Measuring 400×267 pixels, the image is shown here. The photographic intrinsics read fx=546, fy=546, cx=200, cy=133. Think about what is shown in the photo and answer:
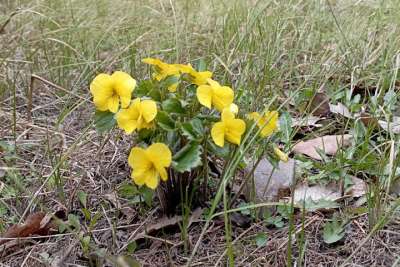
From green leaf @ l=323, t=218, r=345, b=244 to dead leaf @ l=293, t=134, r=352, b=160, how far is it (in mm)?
312

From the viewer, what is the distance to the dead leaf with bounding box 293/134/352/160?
1.48 meters

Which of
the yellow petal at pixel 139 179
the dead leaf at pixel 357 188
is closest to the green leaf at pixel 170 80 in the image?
the yellow petal at pixel 139 179

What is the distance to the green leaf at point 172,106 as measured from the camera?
109cm

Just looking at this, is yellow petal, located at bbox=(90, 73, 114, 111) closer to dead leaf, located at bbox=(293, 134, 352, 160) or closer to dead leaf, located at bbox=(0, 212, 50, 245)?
dead leaf, located at bbox=(0, 212, 50, 245)

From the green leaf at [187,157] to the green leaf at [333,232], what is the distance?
0.34 m

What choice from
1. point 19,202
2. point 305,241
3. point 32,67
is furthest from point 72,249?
point 32,67

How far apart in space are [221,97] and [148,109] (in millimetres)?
153

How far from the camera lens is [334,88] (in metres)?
1.86

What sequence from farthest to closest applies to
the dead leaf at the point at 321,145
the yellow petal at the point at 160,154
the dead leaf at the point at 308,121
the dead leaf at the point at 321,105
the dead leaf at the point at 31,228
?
the dead leaf at the point at 321,105
the dead leaf at the point at 308,121
the dead leaf at the point at 321,145
the dead leaf at the point at 31,228
the yellow petal at the point at 160,154

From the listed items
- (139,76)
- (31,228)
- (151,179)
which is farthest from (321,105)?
(31,228)

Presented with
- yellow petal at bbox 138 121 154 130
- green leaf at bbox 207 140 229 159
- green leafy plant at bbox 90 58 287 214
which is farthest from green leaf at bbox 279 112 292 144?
yellow petal at bbox 138 121 154 130

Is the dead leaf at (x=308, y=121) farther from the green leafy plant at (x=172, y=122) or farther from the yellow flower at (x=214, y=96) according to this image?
the yellow flower at (x=214, y=96)

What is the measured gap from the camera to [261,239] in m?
1.16

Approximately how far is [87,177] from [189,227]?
1.22 ft
